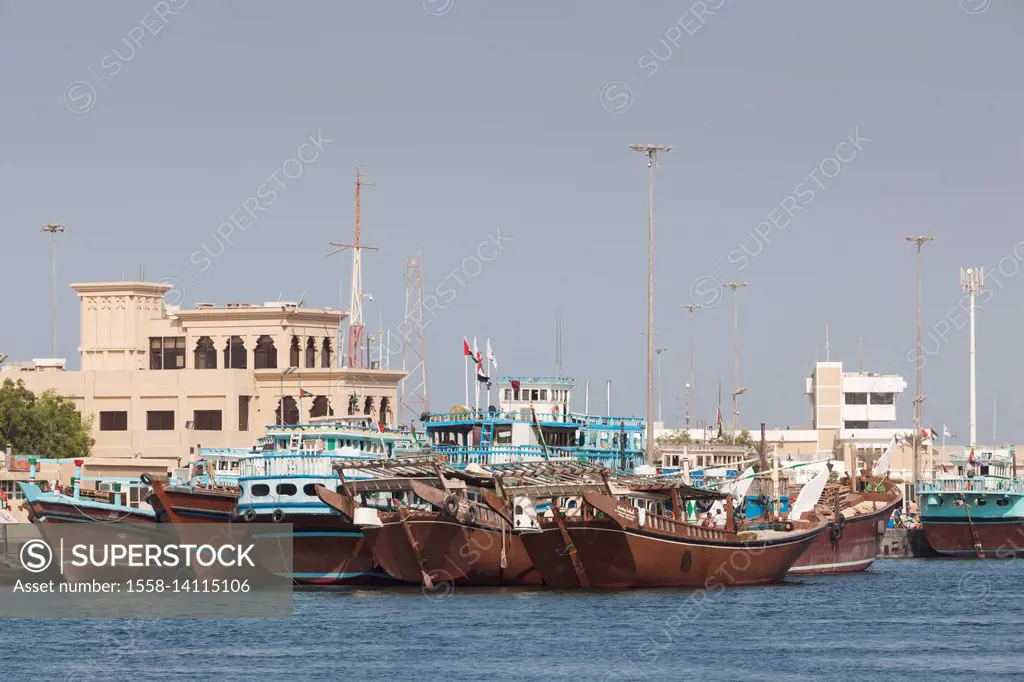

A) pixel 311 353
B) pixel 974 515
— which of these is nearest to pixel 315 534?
pixel 311 353

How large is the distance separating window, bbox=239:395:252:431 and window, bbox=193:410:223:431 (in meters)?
1.41

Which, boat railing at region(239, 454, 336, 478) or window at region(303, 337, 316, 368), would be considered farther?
window at region(303, 337, 316, 368)

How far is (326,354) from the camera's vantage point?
393 feet

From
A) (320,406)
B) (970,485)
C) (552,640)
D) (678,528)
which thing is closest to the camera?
(552,640)

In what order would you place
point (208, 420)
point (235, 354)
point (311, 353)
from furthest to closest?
point (311, 353)
point (235, 354)
point (208, 420)

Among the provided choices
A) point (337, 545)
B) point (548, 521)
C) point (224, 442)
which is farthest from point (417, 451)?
point (224, 442)

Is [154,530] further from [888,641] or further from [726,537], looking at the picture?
[888,641]

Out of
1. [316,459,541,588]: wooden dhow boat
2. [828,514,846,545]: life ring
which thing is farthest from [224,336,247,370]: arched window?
[316,459,541,588]: wooden dhow boat

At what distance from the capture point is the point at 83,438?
4417 inches

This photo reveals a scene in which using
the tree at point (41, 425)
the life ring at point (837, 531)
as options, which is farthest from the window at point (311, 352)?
the life ring at point (837, 531)

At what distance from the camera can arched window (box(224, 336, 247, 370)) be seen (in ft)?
386

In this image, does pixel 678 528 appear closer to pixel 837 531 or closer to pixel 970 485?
pixel 837 531

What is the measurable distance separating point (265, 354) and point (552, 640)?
63780 millimetres

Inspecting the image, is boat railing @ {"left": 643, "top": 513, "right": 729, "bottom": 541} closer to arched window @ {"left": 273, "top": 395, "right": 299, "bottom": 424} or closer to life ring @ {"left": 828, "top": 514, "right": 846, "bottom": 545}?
life ring @ {"left": 828, "top": 514, "right": 846, "bottom": 545}
